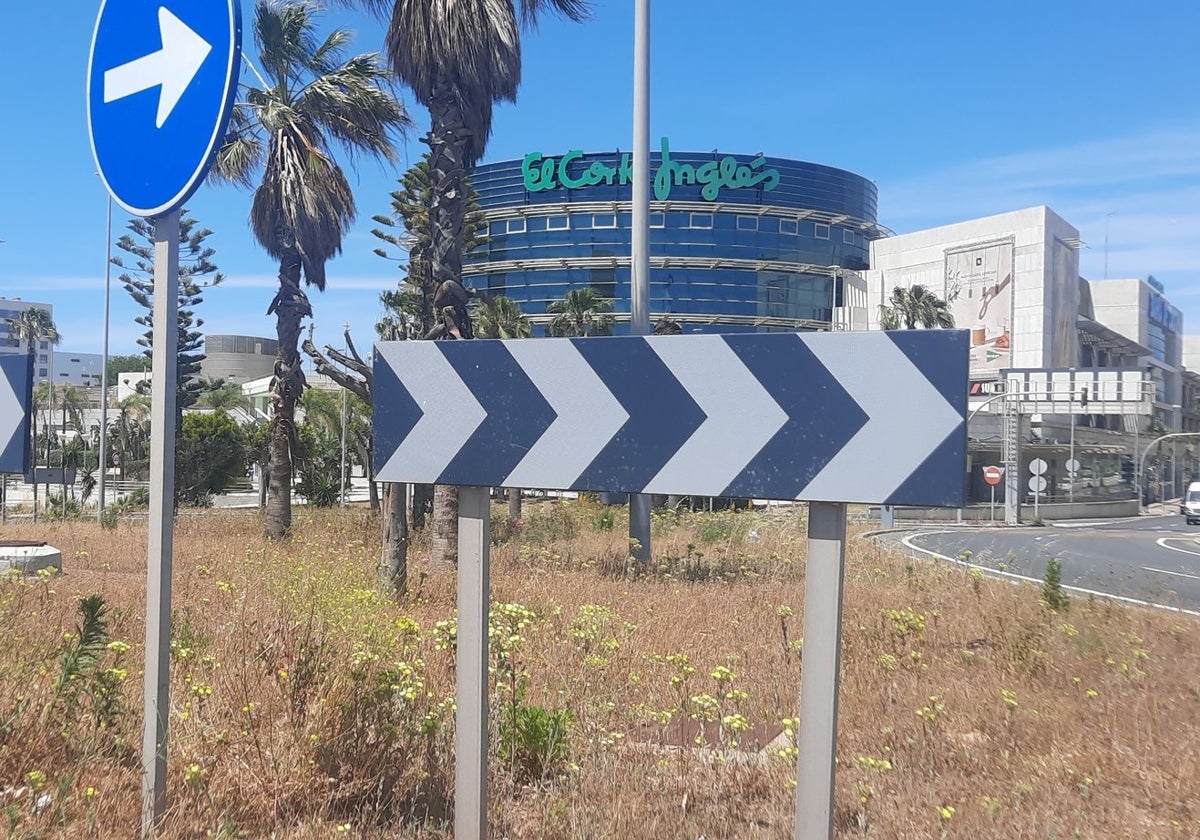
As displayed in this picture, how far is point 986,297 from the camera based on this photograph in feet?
231

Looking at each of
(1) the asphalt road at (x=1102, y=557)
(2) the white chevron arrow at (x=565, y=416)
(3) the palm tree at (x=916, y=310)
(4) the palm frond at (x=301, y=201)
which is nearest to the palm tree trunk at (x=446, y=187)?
(4) the palm frond at (x=301, y=201)

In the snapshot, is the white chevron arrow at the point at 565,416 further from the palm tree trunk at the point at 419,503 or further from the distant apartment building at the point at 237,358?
the distant apartment building at the point at 237,358

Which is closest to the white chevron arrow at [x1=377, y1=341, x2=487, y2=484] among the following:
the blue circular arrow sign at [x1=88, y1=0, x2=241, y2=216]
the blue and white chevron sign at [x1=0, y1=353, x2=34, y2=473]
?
the blue circular arrow sign at [x1=88, y1=0, x2=241, y2=216]

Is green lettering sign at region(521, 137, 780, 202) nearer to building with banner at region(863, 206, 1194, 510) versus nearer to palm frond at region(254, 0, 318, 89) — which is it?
building with banner at region(863, 206, 1194, 510)

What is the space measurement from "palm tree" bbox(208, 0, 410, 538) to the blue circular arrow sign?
13.7m

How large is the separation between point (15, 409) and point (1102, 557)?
75.9ft

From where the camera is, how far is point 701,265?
67688 millimetres

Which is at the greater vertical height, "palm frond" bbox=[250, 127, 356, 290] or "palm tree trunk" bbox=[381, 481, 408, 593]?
"palm frond" bbox=[250, 127, 356, 290]

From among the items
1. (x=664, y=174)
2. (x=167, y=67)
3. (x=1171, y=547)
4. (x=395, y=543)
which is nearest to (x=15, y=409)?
(x=167, y=67)

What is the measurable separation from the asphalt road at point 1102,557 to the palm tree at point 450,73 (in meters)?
7.71

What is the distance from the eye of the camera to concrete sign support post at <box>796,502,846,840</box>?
2.58m

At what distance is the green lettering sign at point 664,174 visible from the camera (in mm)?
67438

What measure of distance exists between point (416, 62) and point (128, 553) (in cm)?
730

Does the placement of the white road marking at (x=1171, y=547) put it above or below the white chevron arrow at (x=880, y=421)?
below
